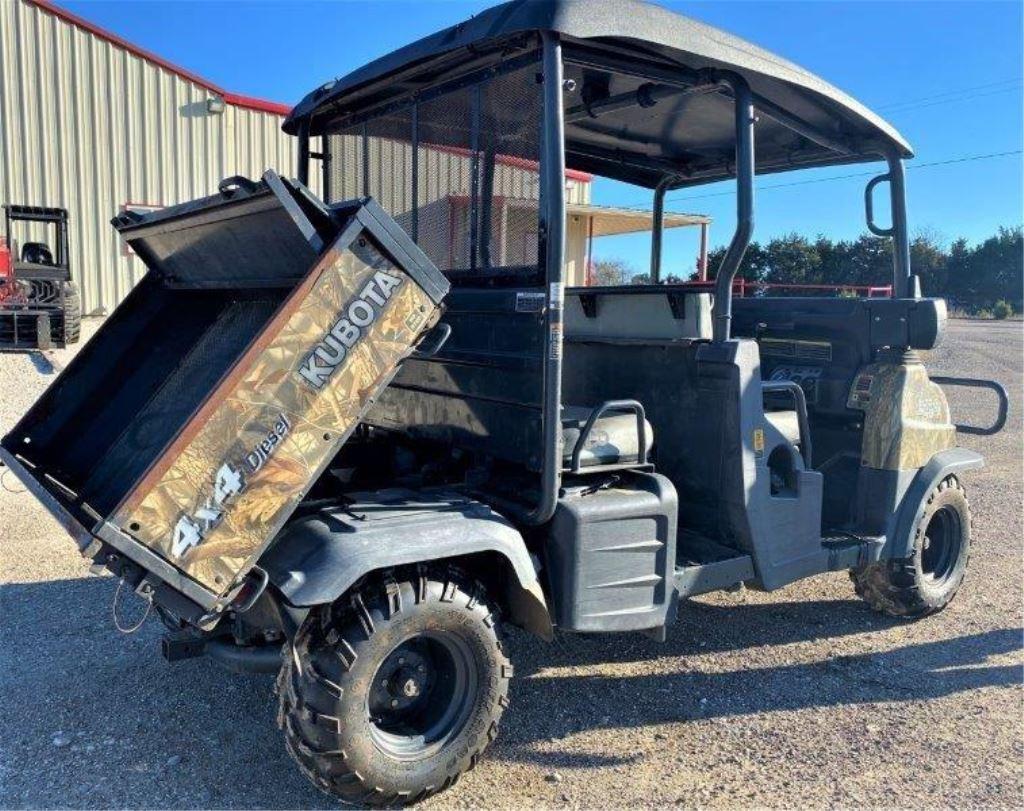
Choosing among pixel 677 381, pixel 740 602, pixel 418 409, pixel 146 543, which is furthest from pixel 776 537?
pixel 146 543

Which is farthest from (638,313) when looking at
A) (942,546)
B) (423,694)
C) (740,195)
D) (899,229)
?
(942,546)

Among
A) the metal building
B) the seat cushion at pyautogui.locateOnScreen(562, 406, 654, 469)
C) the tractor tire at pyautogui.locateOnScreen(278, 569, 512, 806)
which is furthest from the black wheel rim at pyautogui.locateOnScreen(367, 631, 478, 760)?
the metal building

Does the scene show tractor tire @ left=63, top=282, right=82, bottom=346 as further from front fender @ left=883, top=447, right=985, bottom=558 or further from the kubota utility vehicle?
front fender @ left=883, top=447, right=985, bottom=558

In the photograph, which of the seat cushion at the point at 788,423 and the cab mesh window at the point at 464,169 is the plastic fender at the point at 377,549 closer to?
the cab mesh window at the point at 464,169

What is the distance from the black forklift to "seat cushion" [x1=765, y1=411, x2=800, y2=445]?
11700mm

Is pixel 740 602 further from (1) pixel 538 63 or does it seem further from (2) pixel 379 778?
(1) pixel 538 63

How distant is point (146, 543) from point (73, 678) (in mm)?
1908

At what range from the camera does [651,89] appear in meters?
3.92

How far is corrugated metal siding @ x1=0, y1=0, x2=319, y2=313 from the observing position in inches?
574

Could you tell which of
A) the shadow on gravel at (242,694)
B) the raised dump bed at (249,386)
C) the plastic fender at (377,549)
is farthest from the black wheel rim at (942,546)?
the raised dump bed at (249,386)

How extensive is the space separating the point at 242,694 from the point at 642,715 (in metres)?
1.75

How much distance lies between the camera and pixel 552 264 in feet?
10.5

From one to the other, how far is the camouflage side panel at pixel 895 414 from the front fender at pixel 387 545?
7.69ft

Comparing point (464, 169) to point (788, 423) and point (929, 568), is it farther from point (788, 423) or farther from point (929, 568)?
point (929, 568)
